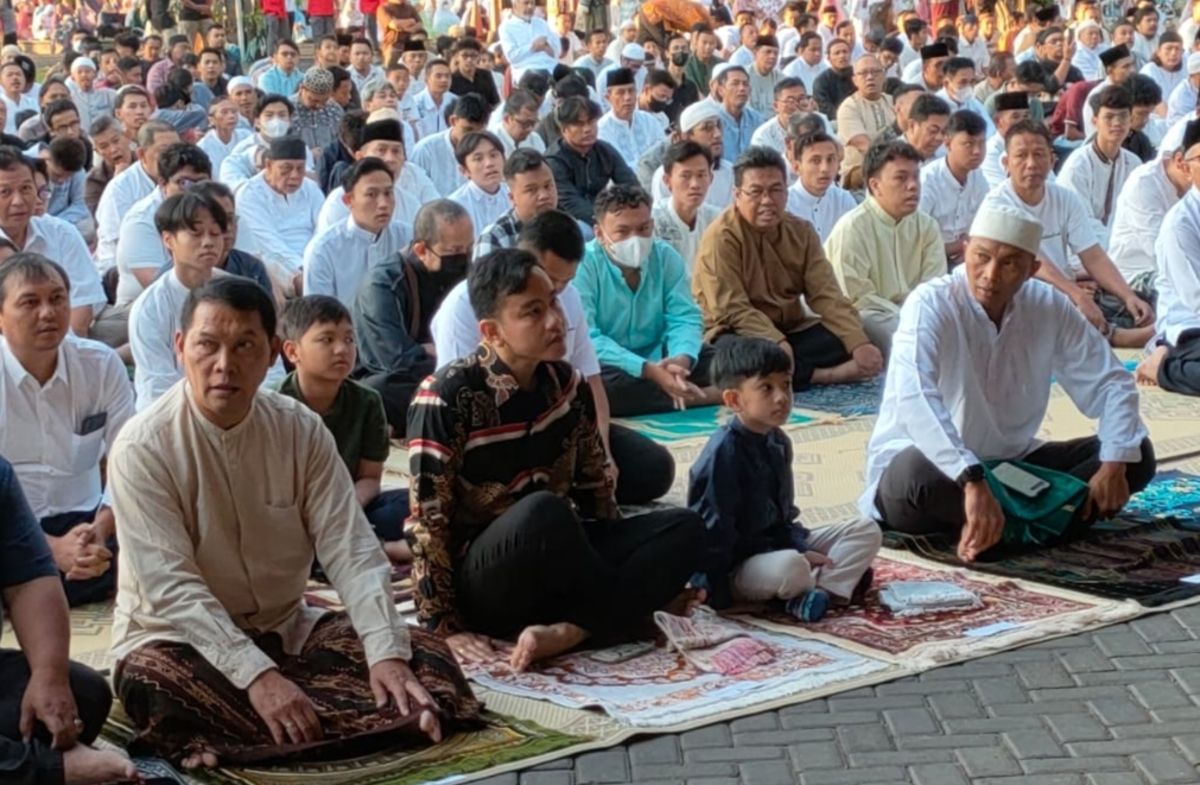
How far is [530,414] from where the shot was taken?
431cm

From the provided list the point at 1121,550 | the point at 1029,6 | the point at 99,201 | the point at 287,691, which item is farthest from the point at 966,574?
the point at 1029,6

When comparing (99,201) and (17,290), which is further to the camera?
(99,201)

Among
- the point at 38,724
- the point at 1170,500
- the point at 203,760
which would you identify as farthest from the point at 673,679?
the point at 1170,500

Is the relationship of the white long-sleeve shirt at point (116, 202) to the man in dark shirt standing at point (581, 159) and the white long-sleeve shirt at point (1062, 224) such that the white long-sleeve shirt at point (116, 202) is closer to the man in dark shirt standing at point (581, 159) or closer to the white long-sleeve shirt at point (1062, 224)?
the man in dark shirt standing at point (581, 159)

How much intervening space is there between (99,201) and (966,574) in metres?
6.44

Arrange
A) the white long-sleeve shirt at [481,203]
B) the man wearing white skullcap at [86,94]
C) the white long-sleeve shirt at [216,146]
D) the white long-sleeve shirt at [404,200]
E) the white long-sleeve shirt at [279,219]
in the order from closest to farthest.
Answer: the white long-sleeve shirt at [404,200]
the white long-sleeve shirt at [481,203]
the white long-sleeve shirt at [279,219]
the white long-sleeve shirt at [216,146]
the man wearing white skullcap at [86,94]

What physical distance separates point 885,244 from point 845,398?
98 cm

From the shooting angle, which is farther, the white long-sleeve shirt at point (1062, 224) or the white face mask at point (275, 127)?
the white face mask at point (275, 127)

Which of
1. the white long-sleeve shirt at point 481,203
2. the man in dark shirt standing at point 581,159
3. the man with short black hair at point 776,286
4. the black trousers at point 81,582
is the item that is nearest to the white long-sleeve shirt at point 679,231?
the man with short black hair at point 776,286

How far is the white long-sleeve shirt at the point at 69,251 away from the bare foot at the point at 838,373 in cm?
299

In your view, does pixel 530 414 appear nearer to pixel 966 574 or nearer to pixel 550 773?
pixel 550 773

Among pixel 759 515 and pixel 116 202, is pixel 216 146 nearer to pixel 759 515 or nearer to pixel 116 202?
pixel 116 202

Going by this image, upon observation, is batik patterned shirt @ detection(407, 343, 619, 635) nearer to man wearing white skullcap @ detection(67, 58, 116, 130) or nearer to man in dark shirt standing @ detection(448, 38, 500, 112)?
man in dark shirt standing @ detection(448, 38, 500, 112)

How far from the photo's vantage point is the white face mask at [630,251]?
23.5 ft
